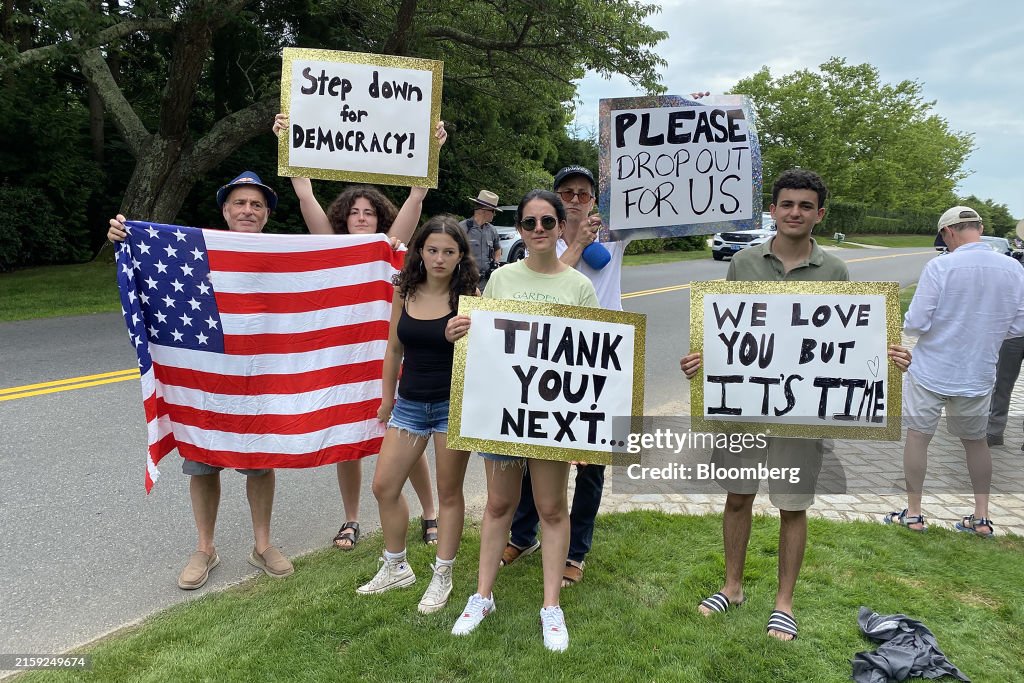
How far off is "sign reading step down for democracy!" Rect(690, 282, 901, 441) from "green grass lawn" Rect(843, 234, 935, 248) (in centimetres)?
4961

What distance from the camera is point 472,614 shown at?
10.1ft

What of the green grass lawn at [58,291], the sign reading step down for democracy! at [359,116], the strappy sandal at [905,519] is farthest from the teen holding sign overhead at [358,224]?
the green grass lawn at [58,291]

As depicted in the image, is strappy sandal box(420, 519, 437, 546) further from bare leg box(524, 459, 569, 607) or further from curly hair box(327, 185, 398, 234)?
curly hair box(327, 185, 398, 234)

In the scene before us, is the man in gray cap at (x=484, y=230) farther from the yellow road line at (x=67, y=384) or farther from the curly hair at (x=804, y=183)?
the curly hair at (x=804, y=183)

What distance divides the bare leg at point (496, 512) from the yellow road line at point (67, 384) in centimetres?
556

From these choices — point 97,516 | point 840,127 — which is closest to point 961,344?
point 97,516

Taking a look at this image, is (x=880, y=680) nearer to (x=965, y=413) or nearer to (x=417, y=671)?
(x=417, y=671)

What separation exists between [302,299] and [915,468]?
3.89 metres

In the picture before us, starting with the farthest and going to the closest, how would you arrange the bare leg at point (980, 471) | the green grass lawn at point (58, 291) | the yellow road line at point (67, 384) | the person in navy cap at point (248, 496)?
the green grass lawn at point (58, 291)
the yellow road line at point (67, 384)
the bare leg at point (980, 471)
the person in navy cap at point (248, 496)

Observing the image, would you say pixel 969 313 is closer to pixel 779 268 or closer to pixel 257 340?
pixel 779 268

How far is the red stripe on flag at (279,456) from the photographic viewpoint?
12.0 ft

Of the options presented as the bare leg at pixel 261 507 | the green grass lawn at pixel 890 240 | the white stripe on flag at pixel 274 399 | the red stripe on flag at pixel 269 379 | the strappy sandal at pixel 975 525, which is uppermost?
the green grass lawn at pixel 890 240

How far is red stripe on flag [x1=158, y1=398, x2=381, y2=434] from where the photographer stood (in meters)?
3.71

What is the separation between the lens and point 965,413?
14.0 feet
